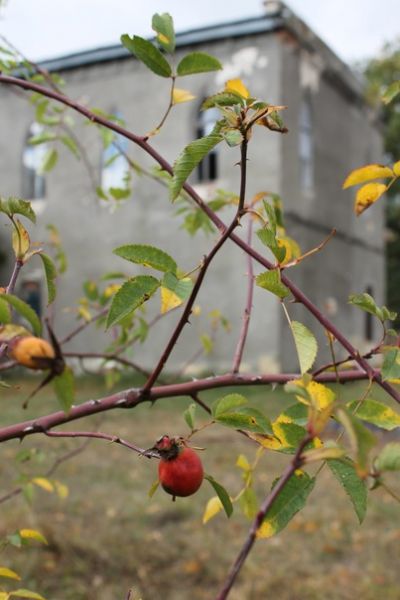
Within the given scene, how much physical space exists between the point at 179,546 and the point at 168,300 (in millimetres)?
2880

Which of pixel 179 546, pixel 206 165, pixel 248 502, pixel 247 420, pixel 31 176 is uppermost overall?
pixel 206 165

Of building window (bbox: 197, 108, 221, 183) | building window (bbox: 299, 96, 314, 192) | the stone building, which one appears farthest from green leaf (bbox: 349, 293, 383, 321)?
building window (bbox: 299, 96, 314, 192)

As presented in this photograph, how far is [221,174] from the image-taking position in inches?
356

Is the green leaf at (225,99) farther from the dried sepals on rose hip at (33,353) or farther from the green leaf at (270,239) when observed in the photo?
the dried sepals on rose hip at (33,353)

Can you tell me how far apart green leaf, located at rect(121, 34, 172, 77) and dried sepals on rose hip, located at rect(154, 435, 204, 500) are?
319 mm

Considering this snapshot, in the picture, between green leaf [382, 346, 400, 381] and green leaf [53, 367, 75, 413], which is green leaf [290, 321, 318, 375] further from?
green leaf [53, 367, 75, 413]

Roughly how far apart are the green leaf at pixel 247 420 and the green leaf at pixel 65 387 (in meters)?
0.18

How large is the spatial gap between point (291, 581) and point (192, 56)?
8.45 feet

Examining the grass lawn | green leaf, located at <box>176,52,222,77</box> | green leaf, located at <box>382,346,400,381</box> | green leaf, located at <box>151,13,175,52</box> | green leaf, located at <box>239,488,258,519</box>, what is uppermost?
green leaf, located at <box>151,13,175,52</box>

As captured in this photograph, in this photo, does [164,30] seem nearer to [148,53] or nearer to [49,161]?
[148,53]

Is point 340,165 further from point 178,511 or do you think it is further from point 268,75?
point 178,511

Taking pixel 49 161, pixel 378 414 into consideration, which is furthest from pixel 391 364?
pixel 49 161

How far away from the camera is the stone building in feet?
29.4

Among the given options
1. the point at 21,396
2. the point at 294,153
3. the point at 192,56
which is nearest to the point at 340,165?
the point at 294,153
